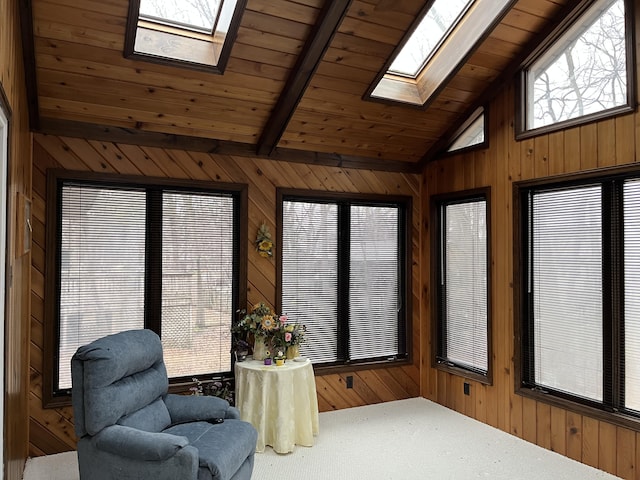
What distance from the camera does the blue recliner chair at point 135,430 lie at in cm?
247

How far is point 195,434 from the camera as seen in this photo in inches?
114

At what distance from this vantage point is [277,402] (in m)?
3.70

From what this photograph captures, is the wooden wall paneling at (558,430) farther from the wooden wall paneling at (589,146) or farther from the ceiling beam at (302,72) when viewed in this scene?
the ceiling beam at (302,72)

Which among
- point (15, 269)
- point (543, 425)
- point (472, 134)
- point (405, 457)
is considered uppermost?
point (472, 134)

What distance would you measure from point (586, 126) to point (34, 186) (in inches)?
156

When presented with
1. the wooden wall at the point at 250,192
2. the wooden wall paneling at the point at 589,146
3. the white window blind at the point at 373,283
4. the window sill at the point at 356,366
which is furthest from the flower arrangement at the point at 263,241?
the wooden wall paneling at the point at 589,146

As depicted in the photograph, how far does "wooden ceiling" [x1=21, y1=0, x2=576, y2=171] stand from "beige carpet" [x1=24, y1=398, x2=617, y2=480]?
2.36 meters

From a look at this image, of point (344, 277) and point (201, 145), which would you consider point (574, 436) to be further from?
point (201, 145)

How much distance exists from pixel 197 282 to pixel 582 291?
297 cm

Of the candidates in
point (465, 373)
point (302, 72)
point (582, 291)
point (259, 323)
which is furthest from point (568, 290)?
point (302, 72)

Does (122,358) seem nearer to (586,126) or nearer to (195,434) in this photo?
(195,434)

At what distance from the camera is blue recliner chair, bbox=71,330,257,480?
247cm

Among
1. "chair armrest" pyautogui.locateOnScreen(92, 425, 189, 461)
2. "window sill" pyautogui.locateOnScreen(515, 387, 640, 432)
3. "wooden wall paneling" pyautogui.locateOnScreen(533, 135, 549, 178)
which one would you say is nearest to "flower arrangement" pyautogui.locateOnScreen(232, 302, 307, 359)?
"chair armrest" pyautogui.locateOnScreen(92, 425, 189, 461)

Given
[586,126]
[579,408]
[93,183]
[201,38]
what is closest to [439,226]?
[586,126]
